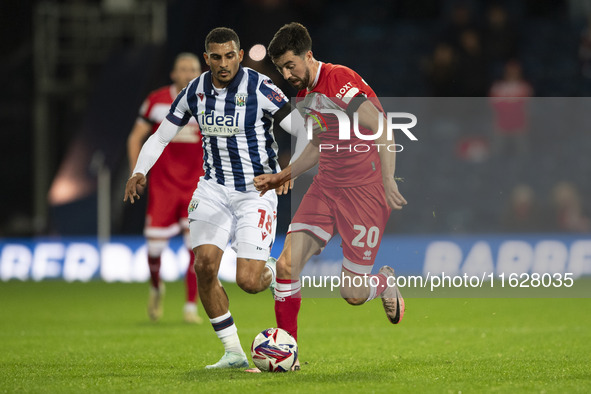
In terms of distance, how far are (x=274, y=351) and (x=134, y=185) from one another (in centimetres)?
124

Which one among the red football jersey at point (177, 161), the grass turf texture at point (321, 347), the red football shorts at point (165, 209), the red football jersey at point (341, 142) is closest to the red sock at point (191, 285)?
the grass turf texture at point (321, 347)

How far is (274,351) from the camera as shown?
539cm

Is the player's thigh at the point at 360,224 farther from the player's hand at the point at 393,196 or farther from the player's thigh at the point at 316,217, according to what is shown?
the player's hand at the point at 393,196

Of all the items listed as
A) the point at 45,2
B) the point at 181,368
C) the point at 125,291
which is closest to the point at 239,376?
the point at 181,368

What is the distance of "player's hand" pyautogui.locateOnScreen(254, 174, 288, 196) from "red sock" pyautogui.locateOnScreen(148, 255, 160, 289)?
10.6 ft

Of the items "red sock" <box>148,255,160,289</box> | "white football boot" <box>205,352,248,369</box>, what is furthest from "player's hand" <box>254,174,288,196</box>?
"red sock" <box>148,255,160,289</box>

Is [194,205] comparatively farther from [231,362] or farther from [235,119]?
[231,362]

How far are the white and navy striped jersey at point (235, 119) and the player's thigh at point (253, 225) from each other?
8 centimetres

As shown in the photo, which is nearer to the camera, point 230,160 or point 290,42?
point 290,42

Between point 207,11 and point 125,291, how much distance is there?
5.11 metres

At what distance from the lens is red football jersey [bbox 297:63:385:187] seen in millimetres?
5625

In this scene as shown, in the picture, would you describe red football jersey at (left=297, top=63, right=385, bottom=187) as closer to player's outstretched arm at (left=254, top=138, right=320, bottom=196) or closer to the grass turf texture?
player's outstretched arm at (left=254, top=138, right=320, bottom=196)

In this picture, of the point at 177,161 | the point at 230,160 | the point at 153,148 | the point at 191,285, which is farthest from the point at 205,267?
Answer: the point at 177,161

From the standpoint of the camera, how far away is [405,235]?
11.6 m
